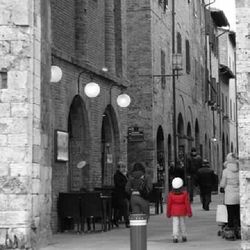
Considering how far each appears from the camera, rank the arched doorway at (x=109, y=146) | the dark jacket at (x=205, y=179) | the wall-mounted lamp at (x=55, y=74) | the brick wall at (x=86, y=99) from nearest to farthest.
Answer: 1. the wall-mounted lamp at (x=55, y=74)
2. the brick wall at (x=86, y=99)
3. the arched doorway at (x=109, y=146)
4. the dark jacket at (x=205, y=179)

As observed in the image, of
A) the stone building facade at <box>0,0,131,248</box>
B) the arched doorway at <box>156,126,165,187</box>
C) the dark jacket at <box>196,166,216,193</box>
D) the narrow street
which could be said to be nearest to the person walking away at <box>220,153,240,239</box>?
the narrow street

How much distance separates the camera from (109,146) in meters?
22.0

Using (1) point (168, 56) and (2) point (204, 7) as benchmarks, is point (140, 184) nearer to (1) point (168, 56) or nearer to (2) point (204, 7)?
(1) point (168, 56)

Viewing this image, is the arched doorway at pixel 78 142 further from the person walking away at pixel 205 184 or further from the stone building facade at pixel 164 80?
the stone building facade at pixel 164 80

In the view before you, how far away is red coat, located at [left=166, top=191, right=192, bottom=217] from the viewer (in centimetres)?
1455

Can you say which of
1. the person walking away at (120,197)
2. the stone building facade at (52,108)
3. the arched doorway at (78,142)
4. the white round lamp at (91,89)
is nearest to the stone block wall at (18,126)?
the stone building facade at (52,108)

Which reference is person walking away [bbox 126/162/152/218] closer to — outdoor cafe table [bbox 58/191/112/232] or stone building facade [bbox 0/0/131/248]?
outdoor cafe table [bbox 58/191/112/232]

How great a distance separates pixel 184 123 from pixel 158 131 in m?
5.46

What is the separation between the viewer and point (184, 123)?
33.7 meters

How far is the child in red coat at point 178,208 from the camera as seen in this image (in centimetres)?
1449

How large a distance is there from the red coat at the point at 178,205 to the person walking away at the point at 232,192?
2.64ft

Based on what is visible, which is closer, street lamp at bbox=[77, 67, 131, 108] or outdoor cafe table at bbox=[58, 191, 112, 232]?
outdoor cafe table at bbox=[58, 191, 112, 232]

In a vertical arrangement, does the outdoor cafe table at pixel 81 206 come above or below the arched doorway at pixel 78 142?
below

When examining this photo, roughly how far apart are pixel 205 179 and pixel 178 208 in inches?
399
